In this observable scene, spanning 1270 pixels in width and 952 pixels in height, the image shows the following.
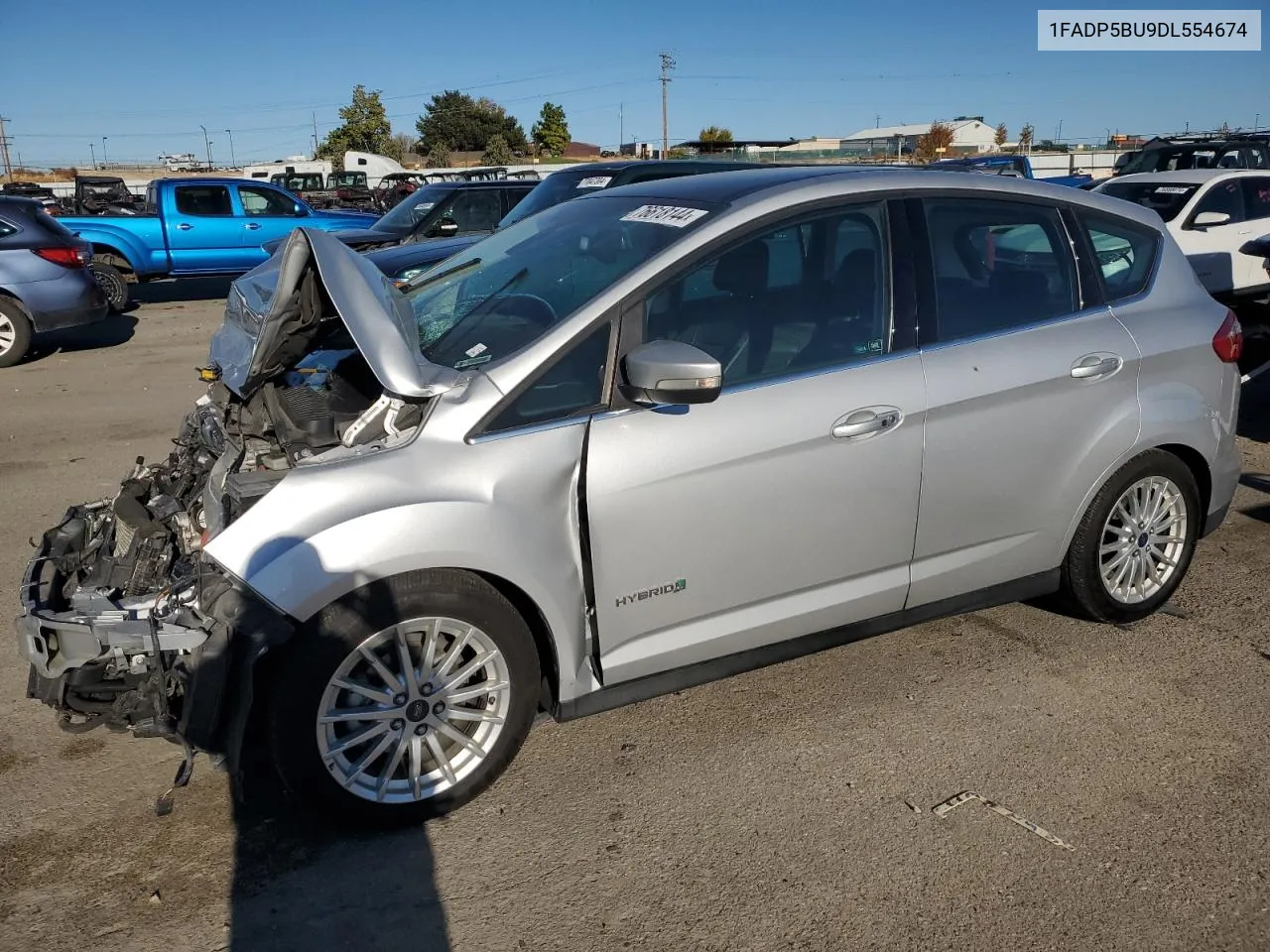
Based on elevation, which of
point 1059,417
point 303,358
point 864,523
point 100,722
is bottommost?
point 100,722

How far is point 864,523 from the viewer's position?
3.45 m

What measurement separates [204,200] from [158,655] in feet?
51.4

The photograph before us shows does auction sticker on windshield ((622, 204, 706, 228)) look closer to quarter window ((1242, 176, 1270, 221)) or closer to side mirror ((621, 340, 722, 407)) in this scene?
side mirror ((621, 340, 722, 407))

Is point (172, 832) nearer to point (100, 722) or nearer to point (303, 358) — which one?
point (100, 722)

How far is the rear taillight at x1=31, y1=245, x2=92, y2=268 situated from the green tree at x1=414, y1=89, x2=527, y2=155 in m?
72.3

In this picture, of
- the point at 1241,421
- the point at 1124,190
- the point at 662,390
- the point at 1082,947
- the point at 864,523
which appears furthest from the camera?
the point at 1124,190

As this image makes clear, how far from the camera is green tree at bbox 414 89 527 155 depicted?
264 feet

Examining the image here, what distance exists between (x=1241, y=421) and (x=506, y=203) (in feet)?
27.8

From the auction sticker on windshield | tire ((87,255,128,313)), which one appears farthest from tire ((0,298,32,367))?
the auction sticker on windshield

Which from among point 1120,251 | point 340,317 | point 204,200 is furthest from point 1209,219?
point 204,200

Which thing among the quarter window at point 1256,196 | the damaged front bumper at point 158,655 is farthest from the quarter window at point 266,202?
the damaged front bumper at point 158,655

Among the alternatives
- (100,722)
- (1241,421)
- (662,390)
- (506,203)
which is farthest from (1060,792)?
(506,203)

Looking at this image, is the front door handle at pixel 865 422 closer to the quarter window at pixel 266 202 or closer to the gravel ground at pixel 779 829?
the gravel ground at pixel 779 829

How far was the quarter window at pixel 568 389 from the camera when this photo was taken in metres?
3.01
